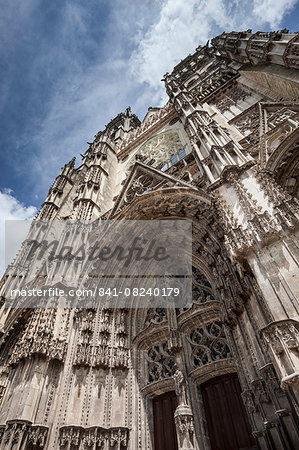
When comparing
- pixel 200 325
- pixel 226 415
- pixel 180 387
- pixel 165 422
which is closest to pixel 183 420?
pixel 180 387

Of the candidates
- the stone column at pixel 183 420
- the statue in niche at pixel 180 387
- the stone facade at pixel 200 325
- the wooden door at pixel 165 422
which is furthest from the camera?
the wooden door at pixel 165 422

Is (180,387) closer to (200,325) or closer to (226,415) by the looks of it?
(226,415)

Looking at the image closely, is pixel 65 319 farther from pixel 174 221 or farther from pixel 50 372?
pixel 174 221

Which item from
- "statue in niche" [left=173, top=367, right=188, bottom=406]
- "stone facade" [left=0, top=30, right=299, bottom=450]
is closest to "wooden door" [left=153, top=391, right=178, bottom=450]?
"stone facade" [left=0, top=30, right=299, bottom=450]

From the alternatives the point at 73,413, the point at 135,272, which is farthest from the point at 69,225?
the point at 73,413

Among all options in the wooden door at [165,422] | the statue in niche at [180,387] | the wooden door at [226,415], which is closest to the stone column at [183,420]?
the statue in niche at [180,387]

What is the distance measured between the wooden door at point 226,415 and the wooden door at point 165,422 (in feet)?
2.72

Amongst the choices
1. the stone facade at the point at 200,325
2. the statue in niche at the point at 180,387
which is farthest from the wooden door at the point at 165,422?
the statue in niche at the point at 180,387

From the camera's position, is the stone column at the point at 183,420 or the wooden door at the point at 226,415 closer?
the stone column at the point at 183,420

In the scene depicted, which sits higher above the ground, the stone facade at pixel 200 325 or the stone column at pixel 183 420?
the stone facade at pixel 200 325

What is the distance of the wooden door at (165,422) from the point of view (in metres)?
5.65

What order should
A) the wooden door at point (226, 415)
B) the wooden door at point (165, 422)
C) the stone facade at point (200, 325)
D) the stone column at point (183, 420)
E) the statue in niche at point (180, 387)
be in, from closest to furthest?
the stone facade at point (200, 325) → the stone column at point (183, 420) → the wooden door at point (226, 415) → the statue in niche at point (180, 387) → the wooden door at point (165, 422)

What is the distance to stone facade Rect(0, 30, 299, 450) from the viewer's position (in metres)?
3.90

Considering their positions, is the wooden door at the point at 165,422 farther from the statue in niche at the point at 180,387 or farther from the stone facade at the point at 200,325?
the statue in niche at the point at 180,387
